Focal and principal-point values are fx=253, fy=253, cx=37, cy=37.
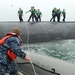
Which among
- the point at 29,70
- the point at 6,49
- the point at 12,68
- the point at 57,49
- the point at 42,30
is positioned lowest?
the point at 57,49

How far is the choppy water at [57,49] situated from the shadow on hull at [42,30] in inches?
48.5

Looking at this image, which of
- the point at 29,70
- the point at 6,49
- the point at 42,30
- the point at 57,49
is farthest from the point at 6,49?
the point at 42,30

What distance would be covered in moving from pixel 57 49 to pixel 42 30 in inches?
229

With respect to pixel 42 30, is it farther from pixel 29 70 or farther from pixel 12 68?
pixel 12 68

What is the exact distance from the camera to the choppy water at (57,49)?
2239 centimetres

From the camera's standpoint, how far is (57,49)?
2503 cm

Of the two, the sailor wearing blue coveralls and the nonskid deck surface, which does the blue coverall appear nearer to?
the sailor wearing blue coveralls

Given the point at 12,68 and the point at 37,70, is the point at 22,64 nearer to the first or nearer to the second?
the point at 37,70

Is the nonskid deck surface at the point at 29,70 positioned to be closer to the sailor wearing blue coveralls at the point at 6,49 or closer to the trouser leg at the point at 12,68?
the trouser leg at the point at 12,68

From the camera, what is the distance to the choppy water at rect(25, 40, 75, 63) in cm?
2239

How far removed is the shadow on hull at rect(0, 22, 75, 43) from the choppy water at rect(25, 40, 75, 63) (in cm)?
123

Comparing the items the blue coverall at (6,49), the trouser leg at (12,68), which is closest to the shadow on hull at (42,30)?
the trouser leg at (12,68)

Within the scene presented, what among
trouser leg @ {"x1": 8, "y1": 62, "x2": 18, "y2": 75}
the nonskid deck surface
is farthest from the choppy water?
trouser leg @ {"x1": 8, "y1": 62, "x2": 18, "y2": 75}

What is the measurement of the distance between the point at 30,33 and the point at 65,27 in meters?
5.17
